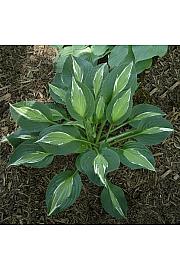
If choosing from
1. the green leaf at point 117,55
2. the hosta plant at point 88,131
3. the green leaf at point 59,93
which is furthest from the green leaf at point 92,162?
the green leaf at point 117,55

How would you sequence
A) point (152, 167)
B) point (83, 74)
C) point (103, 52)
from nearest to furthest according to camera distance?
point (152, 167) → point (83, 74) → point (103, 52)

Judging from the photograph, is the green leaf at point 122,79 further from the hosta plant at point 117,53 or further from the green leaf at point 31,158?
the green leaf at point 31,158

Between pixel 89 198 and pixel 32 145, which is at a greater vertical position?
pixel 32 145

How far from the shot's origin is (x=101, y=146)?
1.70 metres

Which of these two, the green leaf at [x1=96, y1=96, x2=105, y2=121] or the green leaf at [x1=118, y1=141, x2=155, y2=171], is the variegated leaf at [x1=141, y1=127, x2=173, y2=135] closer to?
the green leaf at [x1=118, y1=141, x2=155, y2=171]

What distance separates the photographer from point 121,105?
1.60 meters

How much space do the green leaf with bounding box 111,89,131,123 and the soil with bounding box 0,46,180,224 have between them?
0.86 ft

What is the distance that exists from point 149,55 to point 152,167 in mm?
412

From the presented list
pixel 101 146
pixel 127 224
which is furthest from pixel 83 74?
pixel 127 224

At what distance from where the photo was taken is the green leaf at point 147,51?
175 cm

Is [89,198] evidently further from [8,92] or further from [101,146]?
[8,92]

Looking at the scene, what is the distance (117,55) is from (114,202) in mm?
510

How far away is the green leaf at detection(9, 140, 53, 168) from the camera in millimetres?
1647

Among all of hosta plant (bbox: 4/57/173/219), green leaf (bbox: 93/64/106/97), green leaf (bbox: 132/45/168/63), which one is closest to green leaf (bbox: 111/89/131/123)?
hosta plant (bbox: 4/57/173/219)
